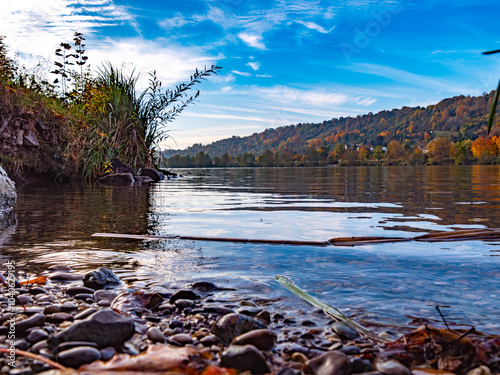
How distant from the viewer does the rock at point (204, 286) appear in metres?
2.05

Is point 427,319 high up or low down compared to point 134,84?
down

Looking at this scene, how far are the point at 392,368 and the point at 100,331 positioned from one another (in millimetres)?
1035

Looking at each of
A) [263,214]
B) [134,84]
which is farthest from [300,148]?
[263,214]

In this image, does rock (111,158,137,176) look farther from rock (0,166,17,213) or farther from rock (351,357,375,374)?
rock (351,357,375,374)

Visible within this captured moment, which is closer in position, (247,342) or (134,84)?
(247,342)

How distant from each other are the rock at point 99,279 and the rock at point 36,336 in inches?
25.6

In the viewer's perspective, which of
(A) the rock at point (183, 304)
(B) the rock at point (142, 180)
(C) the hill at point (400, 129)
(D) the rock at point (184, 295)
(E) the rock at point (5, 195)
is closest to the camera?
(A) the rock at point (183, 304)

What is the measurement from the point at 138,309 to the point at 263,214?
350 cm

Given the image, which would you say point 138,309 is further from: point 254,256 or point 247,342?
point 254,256

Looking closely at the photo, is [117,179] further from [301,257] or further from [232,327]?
[232,327]

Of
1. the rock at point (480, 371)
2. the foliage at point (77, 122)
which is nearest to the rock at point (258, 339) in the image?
the rock at point (480, 371)

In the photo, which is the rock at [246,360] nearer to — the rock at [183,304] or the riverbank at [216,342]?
the riverbank at [216,342]

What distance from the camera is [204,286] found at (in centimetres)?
207

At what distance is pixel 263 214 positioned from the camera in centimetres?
521
